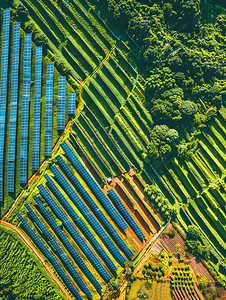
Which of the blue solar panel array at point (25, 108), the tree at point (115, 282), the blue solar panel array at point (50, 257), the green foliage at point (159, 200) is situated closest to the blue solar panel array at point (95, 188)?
the green foliage at point (159, 200)

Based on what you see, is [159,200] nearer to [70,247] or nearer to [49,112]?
[70,247]

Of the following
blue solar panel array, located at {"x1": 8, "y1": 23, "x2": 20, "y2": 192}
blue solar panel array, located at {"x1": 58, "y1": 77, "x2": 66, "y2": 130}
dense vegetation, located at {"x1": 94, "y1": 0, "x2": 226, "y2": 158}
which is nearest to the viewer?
dense vegetation, located at {"x1": 94, "y1": 0, "x2": 226, "y2": 158}

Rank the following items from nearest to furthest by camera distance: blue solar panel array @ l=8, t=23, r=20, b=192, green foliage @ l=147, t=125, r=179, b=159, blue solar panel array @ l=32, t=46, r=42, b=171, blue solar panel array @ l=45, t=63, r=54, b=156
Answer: green foliage @ l=147, t=125, r=179, b=159, blue solar panel array @ l=8, t=23, r=20, b=192, blue solar panel array @ l=32, t=46, r=42, b=171, blue solar panel array @ l=45, t=63, r=54, b=156

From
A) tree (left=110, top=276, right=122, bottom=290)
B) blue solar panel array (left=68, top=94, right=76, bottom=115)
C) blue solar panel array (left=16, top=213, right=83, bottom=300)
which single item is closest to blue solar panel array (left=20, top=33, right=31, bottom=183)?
blue solar panel array (left=68, top=94, right=76, bottom=115)

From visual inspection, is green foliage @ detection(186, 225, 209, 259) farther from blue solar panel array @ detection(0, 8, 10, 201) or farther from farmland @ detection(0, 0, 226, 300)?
blue solar panel array @ detection(0, 8, 10, 201)

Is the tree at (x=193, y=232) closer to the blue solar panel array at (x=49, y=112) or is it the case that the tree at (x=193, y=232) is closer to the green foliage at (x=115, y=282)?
the green foliage at (x=115, y=282)

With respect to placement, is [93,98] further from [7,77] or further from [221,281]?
[221,281]

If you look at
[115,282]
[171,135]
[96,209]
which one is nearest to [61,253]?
[96,209]
